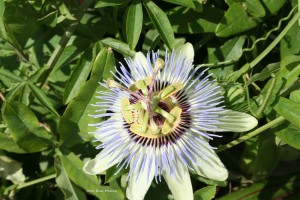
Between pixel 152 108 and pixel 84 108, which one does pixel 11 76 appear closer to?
pixel 84 108

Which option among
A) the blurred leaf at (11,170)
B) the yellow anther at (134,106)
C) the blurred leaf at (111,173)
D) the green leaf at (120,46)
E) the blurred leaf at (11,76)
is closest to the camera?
the yellow anther at (134,106)

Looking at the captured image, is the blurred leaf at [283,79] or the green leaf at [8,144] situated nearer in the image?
the blurred leaf at [283,79]

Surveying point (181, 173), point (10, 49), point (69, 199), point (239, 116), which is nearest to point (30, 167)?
point (69, 199)

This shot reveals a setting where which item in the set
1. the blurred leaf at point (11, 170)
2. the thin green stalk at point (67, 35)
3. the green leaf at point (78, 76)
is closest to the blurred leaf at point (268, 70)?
the green leaf at point (78, 76)

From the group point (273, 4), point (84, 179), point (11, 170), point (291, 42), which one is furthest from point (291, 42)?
point (11, 170)

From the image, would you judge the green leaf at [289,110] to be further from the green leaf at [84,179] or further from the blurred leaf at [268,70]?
the green leaf at [84,179]

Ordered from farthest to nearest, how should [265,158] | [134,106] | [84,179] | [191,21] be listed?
[265,158]
[191,21]
[84,179]
[134,106]
